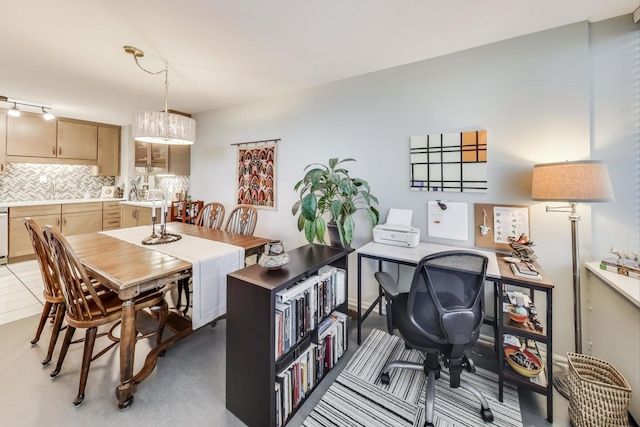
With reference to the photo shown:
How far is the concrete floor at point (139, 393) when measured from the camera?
1.45 meters

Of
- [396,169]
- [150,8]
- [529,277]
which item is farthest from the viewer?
[396,169]

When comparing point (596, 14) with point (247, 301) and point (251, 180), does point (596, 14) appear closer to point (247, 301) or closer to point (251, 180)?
point (247, 301)

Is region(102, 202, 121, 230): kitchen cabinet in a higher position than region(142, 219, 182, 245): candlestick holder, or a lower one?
higher

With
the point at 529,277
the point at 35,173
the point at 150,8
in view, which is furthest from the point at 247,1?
the point at 35,173

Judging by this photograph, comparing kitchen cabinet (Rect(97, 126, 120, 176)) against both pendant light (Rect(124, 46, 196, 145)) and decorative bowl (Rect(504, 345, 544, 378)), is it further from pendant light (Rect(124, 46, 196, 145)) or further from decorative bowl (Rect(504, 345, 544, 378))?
decorative bowl (Rect(504, 345, 544, 378))

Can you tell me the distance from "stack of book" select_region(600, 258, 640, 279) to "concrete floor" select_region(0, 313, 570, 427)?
869 mm

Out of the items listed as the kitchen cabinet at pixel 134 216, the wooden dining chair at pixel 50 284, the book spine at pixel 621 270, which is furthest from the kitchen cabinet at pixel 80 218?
the book spine at pixel 621 270

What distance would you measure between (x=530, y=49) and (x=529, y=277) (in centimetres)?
170

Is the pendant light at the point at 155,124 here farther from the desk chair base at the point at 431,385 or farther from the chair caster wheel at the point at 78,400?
the desk chair base at the point at 431,385

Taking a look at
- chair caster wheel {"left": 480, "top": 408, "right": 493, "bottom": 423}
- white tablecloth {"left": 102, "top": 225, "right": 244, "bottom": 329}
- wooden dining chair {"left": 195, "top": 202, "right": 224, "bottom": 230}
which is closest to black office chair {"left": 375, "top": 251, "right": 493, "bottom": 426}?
chair caster wheel {"left": 480, "top": 408, "right": 493, "bottom": 423}

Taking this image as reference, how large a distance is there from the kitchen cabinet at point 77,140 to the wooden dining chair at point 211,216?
3271 millimetres

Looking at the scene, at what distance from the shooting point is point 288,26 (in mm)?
1869

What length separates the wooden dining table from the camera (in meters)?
1.50

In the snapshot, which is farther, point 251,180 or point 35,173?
point 35,173
